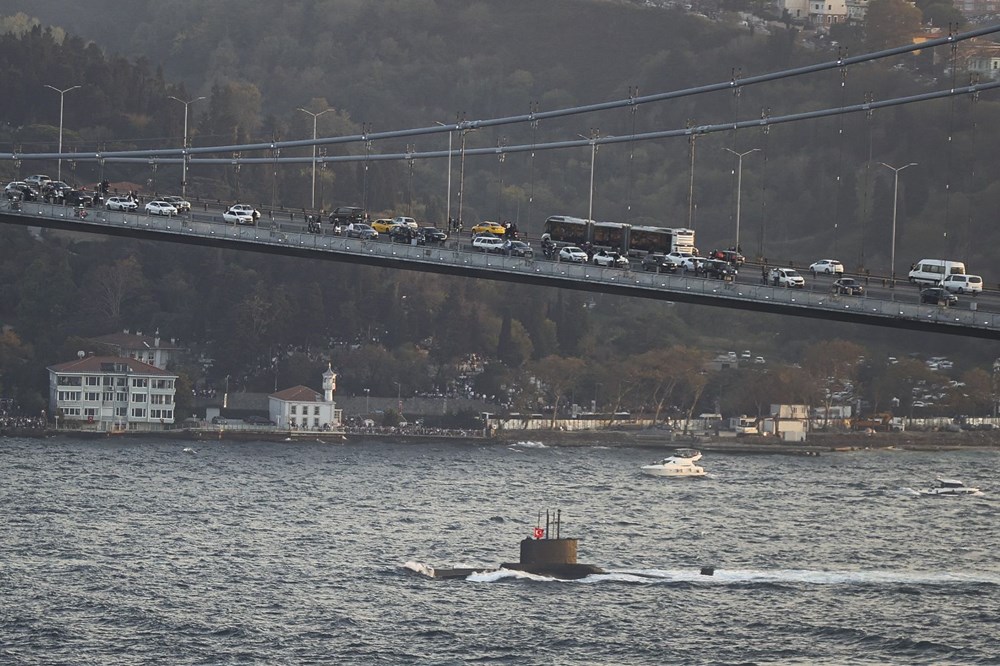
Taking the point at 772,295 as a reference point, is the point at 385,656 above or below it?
below

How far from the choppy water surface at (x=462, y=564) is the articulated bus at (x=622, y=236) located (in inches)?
523

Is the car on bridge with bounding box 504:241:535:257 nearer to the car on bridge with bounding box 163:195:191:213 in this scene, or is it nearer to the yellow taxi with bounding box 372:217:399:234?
the yellow taxi with bounding box 372:217:399:234

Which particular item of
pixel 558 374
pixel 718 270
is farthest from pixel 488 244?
pixel 558 374

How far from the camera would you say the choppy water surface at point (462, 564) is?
6531 centimetres

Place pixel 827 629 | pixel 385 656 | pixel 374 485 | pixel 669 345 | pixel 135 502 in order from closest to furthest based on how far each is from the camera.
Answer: pixel 385 656 → pixel 827 629 → pixel 135 502 → pixel 374 485 → pixel 669 345

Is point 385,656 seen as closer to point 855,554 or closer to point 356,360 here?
point 855,554

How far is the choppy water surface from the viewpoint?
214 ft

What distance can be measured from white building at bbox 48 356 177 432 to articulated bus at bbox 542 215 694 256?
61.7 metres

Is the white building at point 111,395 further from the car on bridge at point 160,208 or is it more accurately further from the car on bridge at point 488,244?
the car on bridge at point 488,244

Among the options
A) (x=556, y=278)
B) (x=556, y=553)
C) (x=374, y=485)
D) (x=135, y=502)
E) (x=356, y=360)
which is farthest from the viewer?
(x=356, y=360)

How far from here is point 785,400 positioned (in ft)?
601

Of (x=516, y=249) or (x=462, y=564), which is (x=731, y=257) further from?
(x=462, y=564)

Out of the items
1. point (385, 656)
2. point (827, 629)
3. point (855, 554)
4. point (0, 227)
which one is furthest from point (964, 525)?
point (0, 227)

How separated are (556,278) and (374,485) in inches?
1386
